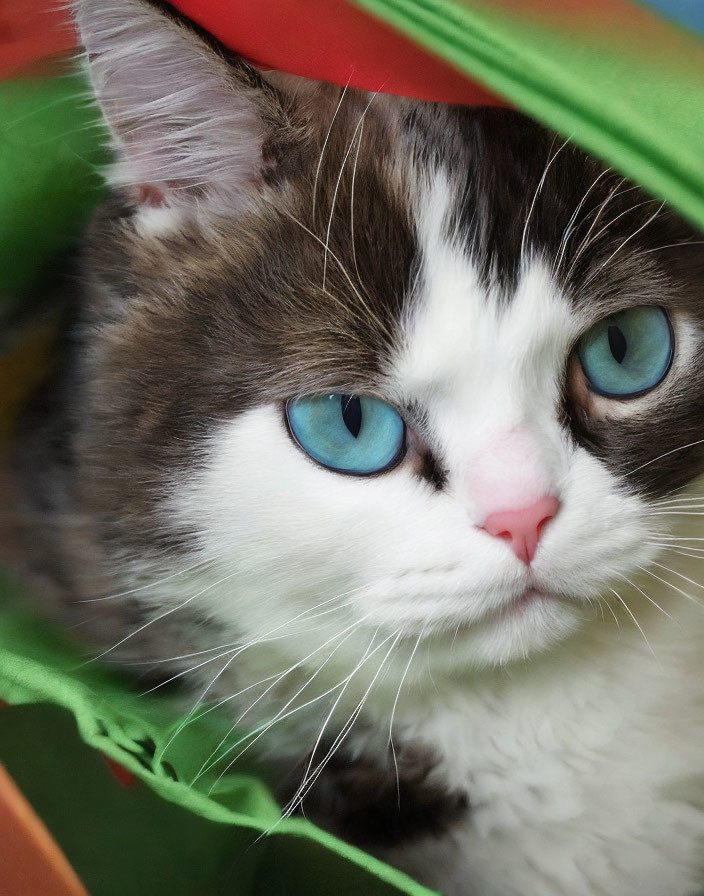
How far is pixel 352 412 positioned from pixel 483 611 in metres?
0.18

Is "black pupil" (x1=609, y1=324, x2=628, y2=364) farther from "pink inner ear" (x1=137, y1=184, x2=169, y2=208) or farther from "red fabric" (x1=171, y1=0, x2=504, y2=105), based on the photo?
"pink inner ear" (x1=137, y1=184, x2=169, y2=208)

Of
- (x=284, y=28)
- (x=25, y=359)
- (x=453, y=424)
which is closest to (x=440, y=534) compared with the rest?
(x=453, y=424)

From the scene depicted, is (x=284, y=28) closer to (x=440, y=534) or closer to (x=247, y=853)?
(x=440, y=534)

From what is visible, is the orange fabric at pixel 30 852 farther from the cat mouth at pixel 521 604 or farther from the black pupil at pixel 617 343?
the black pupil at pixel 617 343

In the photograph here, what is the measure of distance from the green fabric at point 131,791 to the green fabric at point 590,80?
1.53 feet

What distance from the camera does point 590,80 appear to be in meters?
0.46

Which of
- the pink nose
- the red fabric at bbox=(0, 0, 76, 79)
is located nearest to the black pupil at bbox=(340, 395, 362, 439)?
the pink nose

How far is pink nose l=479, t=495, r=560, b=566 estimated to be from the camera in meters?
0.62

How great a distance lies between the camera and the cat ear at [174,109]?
0.64 m

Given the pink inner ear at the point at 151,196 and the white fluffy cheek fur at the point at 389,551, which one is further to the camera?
the pink inner ear at the point at 151,196

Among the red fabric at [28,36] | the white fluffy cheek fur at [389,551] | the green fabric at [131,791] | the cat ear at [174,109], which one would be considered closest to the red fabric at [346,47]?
the cat ear at [174,109]

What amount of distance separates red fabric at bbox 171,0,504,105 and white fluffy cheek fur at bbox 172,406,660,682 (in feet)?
0.81

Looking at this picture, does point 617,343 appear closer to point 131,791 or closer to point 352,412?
point 352,412

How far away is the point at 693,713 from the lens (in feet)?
2.78
